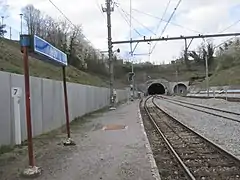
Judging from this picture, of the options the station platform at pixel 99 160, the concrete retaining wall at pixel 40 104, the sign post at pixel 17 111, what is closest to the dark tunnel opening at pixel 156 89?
the concrete retaining wall at pixel 40 104

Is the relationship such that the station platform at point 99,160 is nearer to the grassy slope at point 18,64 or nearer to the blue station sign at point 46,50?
the blue station sign at point 46,50

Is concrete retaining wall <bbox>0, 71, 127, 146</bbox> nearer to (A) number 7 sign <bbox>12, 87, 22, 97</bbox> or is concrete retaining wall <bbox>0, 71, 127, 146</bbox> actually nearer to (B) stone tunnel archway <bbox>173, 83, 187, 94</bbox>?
(A) number 7 sign <bbox>12, 87, 22, 97</bbox>

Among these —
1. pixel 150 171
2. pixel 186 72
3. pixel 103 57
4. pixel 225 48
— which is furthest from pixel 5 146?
pixel 186 72

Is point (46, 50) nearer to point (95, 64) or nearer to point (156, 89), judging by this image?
point (95, 64)

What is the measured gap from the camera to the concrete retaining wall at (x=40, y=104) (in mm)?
11562

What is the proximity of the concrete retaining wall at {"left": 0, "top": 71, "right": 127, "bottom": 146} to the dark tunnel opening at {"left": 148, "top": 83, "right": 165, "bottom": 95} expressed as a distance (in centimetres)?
11816

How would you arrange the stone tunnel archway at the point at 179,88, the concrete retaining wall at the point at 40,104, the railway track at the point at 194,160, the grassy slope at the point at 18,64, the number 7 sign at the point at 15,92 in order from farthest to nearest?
the stone tunnel archway at the point at 179,88 < the grassy slope at the point at 18,64 < the number 7 sign at the point at 15,92 < the concrete retaining wall at the point at 40,104 < the railway track at the point at 194,160

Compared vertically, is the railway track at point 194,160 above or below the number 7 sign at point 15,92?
below

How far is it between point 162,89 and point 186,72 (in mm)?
10571

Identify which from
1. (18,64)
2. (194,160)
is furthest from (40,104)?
(18,64)

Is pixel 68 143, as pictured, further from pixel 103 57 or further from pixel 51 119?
pixel 103 57

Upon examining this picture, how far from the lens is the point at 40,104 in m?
15.6

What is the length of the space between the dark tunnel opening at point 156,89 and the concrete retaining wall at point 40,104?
118 meters

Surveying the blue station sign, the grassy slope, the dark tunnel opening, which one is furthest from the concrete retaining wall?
the dark tunnel opening
